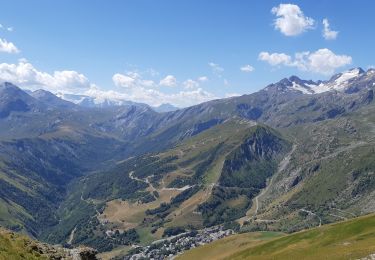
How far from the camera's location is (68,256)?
167ft

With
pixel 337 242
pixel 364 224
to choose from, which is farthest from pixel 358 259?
→ pixel 364 224

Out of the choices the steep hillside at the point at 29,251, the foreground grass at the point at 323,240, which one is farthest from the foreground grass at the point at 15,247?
the foreground grass at the point at 323,240

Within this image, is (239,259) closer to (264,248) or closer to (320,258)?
(264,248)

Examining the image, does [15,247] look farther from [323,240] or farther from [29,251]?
[323,240]

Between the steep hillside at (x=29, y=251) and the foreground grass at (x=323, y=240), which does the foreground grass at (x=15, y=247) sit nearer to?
the steep hillside at (x=29, y=251)

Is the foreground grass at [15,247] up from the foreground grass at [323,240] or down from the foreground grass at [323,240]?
up

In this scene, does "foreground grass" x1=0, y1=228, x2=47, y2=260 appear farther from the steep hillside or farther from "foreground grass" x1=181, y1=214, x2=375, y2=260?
"foreground grass" x1=181, y1=214, x2=375, y2=260

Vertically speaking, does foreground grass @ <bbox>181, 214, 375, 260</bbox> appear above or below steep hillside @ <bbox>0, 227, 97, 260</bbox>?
below

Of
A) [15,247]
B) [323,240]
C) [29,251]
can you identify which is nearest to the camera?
[15,247]

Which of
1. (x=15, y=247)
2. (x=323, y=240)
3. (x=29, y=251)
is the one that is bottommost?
(x=323, y=240)

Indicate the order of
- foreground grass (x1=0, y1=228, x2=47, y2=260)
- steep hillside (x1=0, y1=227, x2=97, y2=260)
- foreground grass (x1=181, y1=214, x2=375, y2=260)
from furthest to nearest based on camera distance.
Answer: foreground grass (x1=181, y1=214, x2=375, y2=260) < steep hillside (x1=0, y1=227, x2=97, y2=260) < foreground grass (x1=0, y1=228, x2=47, y2=260)

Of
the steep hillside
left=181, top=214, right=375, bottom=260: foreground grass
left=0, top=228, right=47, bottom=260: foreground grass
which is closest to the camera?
left=0, top=228, right=47, bottom=260: foreground grass

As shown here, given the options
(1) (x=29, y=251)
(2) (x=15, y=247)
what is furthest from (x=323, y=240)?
(2) (x=15, y=247)

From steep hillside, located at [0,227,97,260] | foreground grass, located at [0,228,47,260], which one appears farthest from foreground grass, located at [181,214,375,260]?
foreground grass, located at [0,228,47,260]
